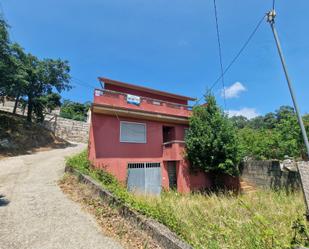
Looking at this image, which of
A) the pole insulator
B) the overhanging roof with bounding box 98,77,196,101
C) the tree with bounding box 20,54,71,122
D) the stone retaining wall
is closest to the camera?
the pole insulator

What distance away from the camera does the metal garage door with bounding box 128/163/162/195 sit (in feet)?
40.8

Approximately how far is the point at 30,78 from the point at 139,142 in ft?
54.8

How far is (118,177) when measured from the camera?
11.9 metres

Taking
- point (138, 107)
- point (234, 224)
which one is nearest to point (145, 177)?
point (138, 107)

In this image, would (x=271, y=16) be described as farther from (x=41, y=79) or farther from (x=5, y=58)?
(x=41, y=79)

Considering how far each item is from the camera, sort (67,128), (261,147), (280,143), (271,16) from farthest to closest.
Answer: (67,128)
(261,147)
(280,143)
(271,16)

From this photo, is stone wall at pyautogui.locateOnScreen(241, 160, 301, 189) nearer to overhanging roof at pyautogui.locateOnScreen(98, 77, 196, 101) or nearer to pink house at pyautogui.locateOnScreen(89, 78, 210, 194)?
pink house at pyautogui.locateOnScreen(89, 78, 210, 194)

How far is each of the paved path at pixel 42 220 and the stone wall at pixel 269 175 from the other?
1095 cm

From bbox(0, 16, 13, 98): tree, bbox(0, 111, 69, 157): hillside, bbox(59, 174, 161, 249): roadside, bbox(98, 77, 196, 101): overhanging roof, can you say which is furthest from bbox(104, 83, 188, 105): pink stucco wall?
bbox(0, 111, 69, 157): hillside

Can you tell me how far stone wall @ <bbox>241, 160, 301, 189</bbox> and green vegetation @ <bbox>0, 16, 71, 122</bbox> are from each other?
20424 millimetres

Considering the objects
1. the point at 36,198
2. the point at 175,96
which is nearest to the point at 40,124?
the point at 175,96

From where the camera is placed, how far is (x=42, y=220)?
5.59m

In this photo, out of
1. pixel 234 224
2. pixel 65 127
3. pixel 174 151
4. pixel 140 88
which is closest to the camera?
pixel 234 224

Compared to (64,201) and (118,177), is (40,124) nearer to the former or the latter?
(118,177)
